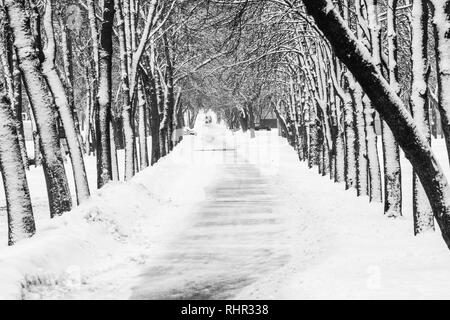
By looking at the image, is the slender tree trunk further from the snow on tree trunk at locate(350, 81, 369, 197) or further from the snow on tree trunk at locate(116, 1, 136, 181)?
the snow on tree trunk at locate(116, 1, 136, 181)

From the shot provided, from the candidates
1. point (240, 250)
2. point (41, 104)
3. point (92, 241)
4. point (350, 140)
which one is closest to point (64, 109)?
point (41, 104)

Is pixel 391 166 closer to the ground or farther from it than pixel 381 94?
closer to the ground

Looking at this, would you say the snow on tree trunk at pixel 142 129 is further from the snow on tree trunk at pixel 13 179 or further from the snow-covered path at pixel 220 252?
the snow on tree trunk at pixel 13 179

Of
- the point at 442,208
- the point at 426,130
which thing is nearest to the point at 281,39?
the point at 426,130

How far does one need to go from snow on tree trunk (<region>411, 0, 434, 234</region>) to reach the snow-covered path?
2403 millimetres

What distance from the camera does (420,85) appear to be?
33.8 feet

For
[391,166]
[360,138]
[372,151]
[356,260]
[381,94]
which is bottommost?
[356,260]

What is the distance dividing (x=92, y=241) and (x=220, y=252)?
7.06ft

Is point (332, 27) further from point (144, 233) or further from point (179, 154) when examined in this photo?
point (179, 154)

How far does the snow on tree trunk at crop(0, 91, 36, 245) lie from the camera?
9672mm

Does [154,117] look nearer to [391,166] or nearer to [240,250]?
[391,166]

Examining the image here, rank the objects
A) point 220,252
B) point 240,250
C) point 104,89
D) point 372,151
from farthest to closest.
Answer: point 104,89
point 372,151
point 240,250
point 220,252

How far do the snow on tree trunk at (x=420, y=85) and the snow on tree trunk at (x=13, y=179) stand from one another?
644cm

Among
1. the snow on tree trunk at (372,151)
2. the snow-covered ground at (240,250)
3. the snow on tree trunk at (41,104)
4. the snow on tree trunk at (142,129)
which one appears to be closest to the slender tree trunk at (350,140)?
the snow-covered ground at (240,250)
